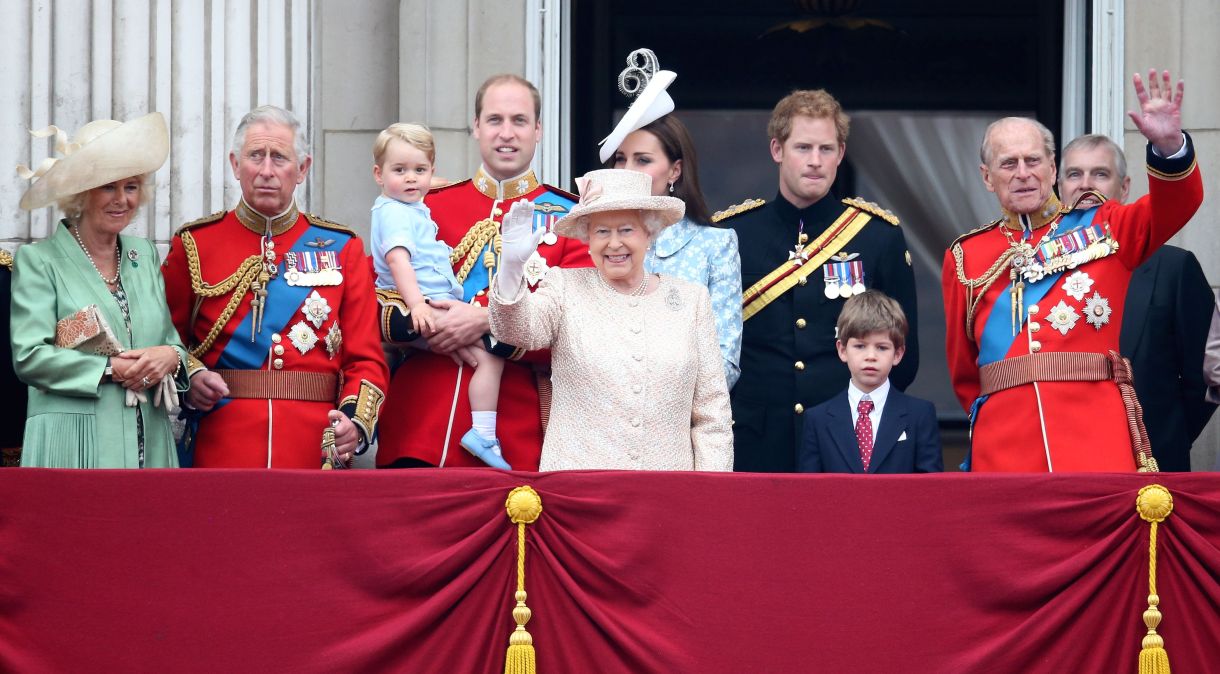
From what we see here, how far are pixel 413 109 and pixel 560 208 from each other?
6.16 feet

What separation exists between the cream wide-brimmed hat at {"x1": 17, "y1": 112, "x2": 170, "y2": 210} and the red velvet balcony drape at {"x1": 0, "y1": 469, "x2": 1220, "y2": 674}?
1079mm

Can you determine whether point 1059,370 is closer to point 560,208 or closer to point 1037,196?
point 1037,196

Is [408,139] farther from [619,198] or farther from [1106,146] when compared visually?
[1106,146]

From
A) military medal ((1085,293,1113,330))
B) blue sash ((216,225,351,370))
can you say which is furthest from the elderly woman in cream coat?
military medal ((1085,293,1113,330))

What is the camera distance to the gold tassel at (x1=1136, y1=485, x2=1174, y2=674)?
478 cm

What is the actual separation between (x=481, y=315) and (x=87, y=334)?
111 cm

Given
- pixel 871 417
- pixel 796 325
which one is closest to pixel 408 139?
pixel 796 325

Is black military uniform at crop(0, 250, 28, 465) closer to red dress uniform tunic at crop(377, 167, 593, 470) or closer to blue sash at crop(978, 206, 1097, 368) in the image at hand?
red dress uniform tunic at crop(377, 167, 593, 470)

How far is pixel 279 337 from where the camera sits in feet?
18.8

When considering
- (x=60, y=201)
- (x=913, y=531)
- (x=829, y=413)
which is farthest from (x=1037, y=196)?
(x=60, y=201)

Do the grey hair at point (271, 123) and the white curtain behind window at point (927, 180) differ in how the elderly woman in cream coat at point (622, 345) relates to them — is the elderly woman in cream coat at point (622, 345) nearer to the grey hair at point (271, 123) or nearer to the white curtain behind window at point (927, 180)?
the grey hair at point (271, 123)

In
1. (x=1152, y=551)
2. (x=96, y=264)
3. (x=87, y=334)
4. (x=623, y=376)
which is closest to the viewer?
(x=1152, y=551)

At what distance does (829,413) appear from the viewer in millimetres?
5672

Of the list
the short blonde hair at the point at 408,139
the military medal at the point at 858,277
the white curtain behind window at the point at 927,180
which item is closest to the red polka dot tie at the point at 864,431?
the military medal at the point at 858,277
